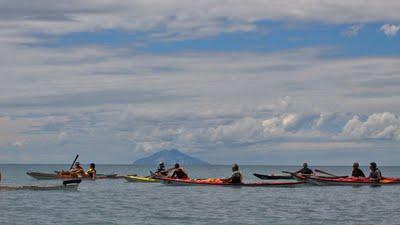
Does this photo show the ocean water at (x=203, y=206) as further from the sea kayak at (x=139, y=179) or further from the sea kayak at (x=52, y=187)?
the sea kayak at (x=139, y=179)

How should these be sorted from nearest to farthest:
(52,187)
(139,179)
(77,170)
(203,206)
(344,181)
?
(203,206) < (52,187) < (344,181) < (139,179) < (77,170)

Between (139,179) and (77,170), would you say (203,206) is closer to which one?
(139,179)

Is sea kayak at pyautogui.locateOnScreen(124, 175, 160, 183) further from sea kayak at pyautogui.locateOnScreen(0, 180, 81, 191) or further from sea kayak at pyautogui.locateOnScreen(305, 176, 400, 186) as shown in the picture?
sea kayak at pyautogui.locateOnScreen(305, 176, 400, 186)

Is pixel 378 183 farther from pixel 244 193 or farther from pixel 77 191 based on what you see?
pixel 77 191

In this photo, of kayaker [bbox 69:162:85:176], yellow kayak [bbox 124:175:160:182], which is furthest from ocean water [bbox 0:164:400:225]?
kayaker [bbox 69:162:85:176]

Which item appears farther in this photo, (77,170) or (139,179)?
(77,170)

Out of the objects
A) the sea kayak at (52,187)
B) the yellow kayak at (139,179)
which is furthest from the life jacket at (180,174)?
the sea kayak at (52,187)

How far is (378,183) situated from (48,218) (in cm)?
2796

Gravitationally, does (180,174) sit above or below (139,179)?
above

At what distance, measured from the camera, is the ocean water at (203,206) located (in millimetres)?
31875

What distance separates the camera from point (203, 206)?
37.9 meters

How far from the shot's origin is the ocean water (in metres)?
31.9

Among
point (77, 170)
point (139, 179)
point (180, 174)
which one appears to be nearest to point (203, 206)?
point (180, 174)

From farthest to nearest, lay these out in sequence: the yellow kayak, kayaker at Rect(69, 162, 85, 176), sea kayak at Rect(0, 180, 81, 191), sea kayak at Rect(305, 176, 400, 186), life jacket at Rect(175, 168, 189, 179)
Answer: kayaker at Rect(69, 162, 85, 176) < the yellow kayak < life jacket at Rect(175, 168, 189, 179) < sea kayak at Rect(305, 176, 400, 186) < sea kayak at Rect(0, 180, 81, 191)
